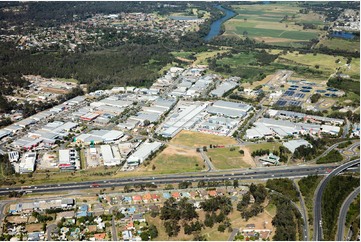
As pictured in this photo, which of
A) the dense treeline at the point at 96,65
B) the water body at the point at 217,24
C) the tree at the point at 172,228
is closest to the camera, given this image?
the tree at the point at 172,228

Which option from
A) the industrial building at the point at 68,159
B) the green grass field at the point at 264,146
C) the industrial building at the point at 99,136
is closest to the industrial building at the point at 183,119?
the industrial building at the point at 99,136

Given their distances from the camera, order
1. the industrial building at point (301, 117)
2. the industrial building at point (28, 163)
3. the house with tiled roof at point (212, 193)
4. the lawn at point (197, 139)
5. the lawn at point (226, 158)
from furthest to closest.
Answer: the industrial building at point (301, 117), the lawn at point (197, 139), the lawn at point (226, 158), the industrial building at point (28, 163), the house with tiled roof at point (212, 193)

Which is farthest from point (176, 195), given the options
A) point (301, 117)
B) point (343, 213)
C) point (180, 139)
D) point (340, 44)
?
point (340, 44)

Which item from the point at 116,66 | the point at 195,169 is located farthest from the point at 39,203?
the point at 116,66

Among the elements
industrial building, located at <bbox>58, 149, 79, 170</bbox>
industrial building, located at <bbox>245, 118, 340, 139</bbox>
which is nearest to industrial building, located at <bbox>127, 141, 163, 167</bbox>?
industrial building, located at <bbox>58, 149, 79, 170</bbox>

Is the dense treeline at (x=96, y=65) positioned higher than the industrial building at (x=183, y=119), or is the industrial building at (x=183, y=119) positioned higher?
the dense treeline at (x=96, y=65)

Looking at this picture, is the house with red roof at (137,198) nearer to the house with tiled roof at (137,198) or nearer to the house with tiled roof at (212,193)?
the house with tiled roof at (137,198)

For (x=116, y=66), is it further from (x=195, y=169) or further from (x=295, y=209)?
(x=295, y=209)

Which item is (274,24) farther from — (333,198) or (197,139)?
(333,198)
